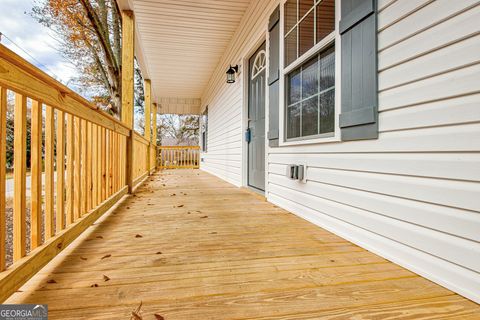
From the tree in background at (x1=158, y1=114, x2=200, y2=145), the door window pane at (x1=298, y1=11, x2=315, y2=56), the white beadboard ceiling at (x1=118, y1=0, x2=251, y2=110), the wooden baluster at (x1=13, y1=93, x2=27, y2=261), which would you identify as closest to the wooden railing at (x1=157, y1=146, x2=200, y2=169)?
the white beadboard ceiling at (x1=118, y1=0, x2=251, y2=110)

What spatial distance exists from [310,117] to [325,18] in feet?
2.63

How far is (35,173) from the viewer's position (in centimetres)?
129

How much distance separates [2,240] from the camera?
3.24 feet

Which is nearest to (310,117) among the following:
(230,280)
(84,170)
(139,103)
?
(230,280)

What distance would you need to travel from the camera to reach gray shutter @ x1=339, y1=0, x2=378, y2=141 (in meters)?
1.57

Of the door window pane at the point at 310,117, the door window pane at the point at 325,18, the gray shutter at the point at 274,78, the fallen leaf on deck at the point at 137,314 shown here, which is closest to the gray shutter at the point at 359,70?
the door window pane at the point at 325,18

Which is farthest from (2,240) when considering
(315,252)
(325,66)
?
(325,66)

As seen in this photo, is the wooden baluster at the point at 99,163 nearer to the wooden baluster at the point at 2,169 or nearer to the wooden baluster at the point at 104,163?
the wooden baluster at the point at 104,163

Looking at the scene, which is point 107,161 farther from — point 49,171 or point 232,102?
point 232,102

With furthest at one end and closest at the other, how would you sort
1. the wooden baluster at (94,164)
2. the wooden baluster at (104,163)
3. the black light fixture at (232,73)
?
the black light fixture at (232,73), the wooden baluster at (104,163), the wooden baluster at (94,164)

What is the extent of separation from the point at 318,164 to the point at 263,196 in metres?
1.43

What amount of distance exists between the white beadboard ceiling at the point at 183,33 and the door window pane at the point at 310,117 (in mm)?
2357

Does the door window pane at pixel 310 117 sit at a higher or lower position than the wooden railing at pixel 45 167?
higher

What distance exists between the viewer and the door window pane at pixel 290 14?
2.63 m
